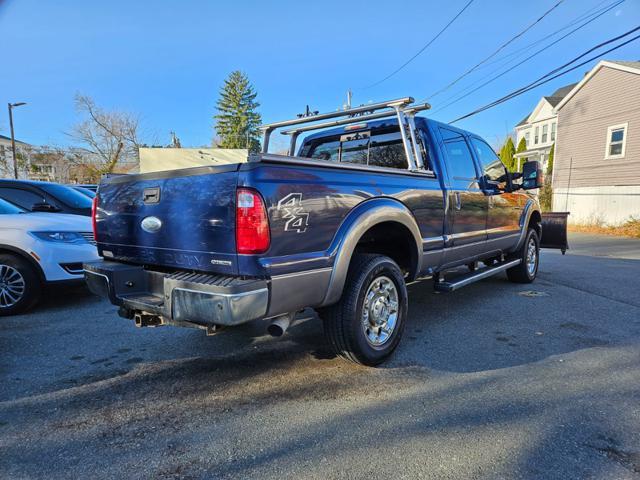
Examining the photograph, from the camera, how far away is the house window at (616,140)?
17.2 metres

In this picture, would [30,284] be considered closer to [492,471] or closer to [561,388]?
[492,471]

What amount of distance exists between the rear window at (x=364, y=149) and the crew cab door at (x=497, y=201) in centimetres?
129

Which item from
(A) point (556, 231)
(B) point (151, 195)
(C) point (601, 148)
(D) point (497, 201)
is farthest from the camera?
(C) point (601, 148)

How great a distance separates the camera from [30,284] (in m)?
4.75

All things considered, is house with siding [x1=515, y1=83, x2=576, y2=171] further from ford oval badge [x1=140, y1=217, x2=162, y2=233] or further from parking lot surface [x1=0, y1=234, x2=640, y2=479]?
ford oval badge [x1=140, y1=217, x2=162, y2=233]

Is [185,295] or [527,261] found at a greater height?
[185,295]

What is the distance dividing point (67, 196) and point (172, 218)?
4.42m

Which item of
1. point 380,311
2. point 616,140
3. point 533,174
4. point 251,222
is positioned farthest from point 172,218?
point 616,140

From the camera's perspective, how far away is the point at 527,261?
251 inches

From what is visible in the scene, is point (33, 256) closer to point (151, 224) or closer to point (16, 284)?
point (16, 284)

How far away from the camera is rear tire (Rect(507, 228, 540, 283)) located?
6281 mm

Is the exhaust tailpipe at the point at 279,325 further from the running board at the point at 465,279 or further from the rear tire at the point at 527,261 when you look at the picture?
the rear tire at the point at 527,261

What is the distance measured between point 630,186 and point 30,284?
A: 19941 mm

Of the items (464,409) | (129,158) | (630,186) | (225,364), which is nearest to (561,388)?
(464,409)
